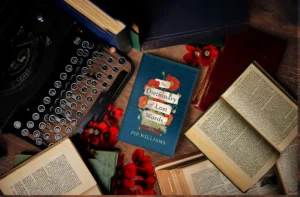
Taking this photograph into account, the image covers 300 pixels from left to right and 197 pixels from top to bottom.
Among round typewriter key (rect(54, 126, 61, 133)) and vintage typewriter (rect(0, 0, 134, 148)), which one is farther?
round typewriter key (rect(54, 126, 61, 133))

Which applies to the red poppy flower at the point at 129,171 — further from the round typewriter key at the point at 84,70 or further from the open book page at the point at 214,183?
the round typewriter key at the point at 84,70

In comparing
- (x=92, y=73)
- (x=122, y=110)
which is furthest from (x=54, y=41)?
(x=122, y=110)

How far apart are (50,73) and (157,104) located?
373 millimetres

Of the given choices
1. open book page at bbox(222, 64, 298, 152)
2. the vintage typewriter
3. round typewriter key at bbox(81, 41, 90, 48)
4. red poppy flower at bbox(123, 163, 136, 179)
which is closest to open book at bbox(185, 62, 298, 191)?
open book page at bbox(222, 64, 298, 152)

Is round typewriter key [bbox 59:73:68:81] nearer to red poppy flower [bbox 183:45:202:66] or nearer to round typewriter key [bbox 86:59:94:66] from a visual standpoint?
round typewriter key [bbox 86:59:94:66]

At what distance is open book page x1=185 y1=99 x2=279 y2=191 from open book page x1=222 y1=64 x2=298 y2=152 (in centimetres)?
3

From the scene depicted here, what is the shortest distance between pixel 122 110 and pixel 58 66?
0.89 ft

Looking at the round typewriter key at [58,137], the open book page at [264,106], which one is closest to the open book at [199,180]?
the open book page at [264,106]

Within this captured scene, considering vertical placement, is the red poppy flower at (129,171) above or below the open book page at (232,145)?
below

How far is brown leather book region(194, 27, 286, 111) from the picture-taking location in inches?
52.2

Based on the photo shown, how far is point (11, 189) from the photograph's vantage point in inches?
50.3

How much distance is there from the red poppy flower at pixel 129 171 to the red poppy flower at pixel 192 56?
408 mm

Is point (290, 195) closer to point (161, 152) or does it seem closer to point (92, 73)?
point (161, 152)

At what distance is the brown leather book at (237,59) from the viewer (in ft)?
4.35
